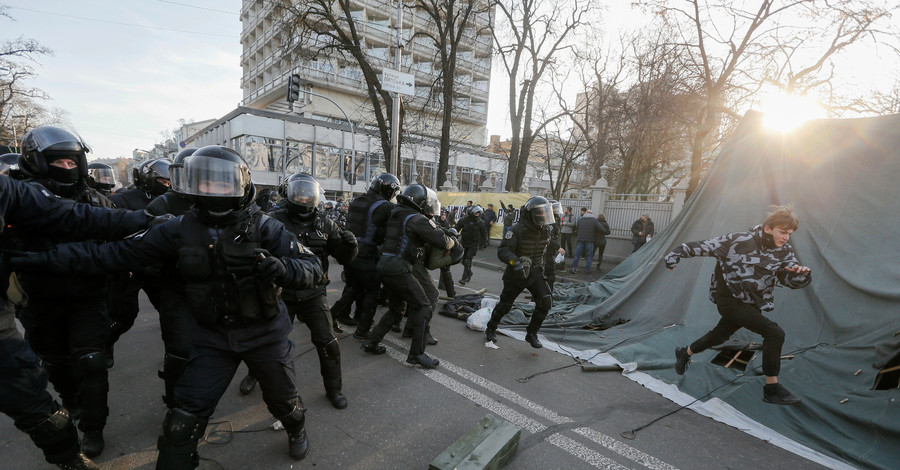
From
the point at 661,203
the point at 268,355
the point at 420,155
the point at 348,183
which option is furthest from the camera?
the point at 420,155

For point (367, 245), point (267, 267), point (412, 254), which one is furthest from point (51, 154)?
point (367, 245)

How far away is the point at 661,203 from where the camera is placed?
12656 mm

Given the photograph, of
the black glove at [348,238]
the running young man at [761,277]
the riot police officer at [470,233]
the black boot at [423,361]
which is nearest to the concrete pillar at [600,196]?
the riot police officer at [470,233]

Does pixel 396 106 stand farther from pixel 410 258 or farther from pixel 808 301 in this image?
pixel 808 301

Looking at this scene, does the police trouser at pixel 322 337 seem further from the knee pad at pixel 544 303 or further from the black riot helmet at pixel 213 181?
the knee pad at pixel 544 303

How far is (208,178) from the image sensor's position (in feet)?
6.94

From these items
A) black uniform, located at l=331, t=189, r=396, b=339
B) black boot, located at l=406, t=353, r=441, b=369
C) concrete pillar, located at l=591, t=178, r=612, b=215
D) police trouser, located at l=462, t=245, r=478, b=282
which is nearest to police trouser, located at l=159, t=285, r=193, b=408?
black boot, located at l=406, t=353, r=441, b=369

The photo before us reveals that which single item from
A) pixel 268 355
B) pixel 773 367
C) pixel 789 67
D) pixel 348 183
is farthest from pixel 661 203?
pixel 348 183

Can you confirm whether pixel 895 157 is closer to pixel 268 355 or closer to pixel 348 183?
pixel 268 355

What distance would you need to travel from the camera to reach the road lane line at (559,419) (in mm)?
2857

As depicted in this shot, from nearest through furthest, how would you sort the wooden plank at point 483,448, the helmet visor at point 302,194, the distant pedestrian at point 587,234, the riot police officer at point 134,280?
the wooden plank at point 483,448 → the riot police officer at point 134,280 → the helmet visor at point 302,194 → the distant pedestrian at point 587,234

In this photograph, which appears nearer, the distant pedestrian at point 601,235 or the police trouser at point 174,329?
the police trouser at point 174,329

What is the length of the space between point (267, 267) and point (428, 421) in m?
1.92

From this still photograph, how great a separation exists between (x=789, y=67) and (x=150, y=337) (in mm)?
19783
